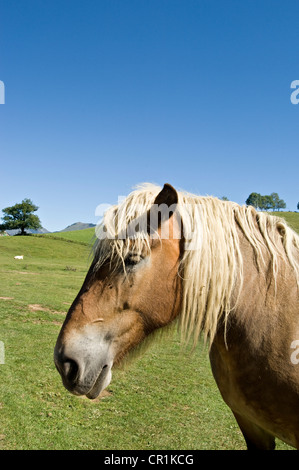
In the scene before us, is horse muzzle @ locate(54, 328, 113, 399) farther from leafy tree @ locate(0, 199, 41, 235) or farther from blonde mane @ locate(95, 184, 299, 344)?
leafy tree @ locate(0, 199, 41, 235)

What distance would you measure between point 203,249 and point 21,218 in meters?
71.7

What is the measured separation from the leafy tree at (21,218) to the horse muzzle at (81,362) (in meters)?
68.2

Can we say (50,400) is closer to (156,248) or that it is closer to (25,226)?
(156,248)

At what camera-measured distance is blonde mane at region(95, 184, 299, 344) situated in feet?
6.52

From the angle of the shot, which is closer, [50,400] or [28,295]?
[50,400]

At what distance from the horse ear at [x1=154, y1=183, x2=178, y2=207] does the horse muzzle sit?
91cm

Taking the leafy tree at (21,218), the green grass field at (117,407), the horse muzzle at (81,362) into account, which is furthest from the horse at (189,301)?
the leafy tree at (21,218)

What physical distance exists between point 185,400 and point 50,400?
246 cm

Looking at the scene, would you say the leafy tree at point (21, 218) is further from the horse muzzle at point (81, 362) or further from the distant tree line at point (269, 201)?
the horse muzzle at point (81, 362)

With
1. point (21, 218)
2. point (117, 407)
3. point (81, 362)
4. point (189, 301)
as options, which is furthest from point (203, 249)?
point (21, 218)
